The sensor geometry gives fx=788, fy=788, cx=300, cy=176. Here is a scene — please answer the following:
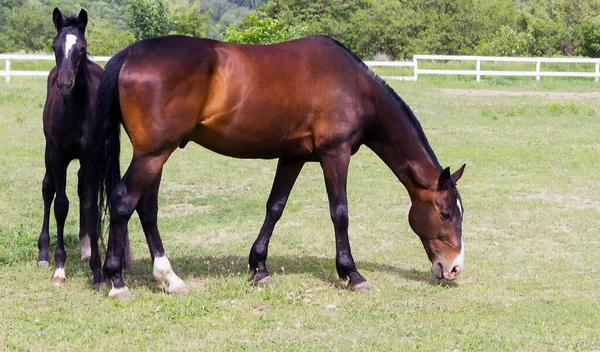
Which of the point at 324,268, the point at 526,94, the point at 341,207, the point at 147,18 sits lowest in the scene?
the point at 147,18

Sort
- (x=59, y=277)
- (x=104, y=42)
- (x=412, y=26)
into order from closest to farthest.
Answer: (x=59, y=277), (x=412, y=26), (x=104, y=42)

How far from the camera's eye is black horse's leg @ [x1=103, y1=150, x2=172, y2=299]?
6305 millimetres

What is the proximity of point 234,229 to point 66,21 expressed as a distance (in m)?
3.56

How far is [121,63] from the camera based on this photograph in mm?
6320

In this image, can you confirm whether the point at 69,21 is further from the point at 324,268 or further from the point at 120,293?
the point at 324,268

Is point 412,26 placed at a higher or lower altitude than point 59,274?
lower

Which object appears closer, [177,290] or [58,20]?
[177,290]

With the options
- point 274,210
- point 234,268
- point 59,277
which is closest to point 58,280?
point 59,277

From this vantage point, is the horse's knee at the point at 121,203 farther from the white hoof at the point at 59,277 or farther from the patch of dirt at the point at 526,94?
the patch of dirt at the point at 526,94

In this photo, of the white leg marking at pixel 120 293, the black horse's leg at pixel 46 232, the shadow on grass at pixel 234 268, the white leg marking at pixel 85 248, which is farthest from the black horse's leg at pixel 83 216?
the white leg marking at pixel 120 293

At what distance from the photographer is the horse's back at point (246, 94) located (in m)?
6.25

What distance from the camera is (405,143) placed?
707 cm

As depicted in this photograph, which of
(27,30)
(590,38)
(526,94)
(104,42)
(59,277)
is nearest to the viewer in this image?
(59,277)

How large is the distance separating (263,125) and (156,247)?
1.37m
